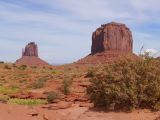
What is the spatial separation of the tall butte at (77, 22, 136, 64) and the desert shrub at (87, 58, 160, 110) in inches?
3829

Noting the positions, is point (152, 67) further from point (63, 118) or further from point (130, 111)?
point (63, 118)

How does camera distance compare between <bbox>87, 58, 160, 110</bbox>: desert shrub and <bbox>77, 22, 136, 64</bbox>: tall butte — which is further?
<bbox>77, 22, 136, 64</bbox>: tall butte

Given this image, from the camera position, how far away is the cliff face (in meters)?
122

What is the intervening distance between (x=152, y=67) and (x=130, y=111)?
106 inches

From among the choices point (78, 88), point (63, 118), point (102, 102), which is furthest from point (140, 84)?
point (78, 88)

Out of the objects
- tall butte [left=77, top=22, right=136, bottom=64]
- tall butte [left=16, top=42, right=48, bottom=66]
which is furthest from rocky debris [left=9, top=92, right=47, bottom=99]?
tall butte [left=16, top=42, right=48, bottom=66]

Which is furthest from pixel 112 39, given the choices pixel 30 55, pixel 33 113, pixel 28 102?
pixel 33 113

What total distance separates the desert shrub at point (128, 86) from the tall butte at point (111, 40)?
97.3 metres

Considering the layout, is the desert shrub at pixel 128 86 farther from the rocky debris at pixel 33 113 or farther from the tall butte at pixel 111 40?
the tall butte at pixel 111 40

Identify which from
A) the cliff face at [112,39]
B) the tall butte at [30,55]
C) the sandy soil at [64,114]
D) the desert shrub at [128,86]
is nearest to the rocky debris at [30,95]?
the desert shrub at [128,86]

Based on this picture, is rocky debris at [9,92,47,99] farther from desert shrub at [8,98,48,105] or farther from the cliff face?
→ the cliff face

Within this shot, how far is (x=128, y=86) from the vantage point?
63.4 ft

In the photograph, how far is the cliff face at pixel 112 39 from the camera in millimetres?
121875

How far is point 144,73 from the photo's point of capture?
1978cm
